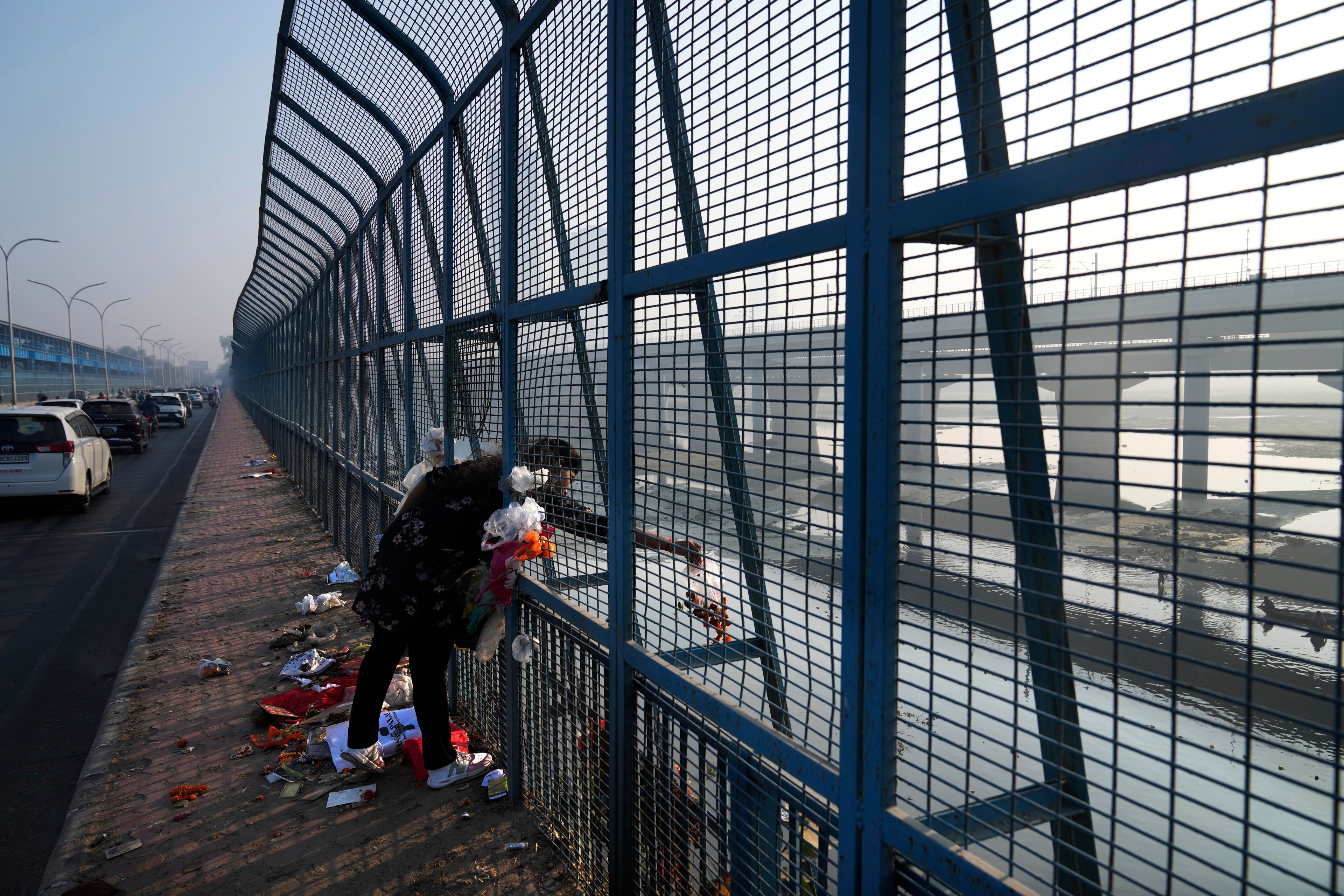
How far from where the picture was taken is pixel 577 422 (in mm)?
3229

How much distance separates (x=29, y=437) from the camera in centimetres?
1238

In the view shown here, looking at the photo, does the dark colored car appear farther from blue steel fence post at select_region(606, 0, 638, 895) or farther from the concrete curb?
blue steel fence post at select_region(606, 0, 638, 895)

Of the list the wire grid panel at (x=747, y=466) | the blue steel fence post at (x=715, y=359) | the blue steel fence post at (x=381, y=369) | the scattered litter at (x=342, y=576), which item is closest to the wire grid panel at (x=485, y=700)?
the wire grid panel at (x=747, y=466)

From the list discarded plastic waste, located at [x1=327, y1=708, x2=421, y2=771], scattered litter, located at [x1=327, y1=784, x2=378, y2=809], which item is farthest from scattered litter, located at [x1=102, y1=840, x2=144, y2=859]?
discarded plastic waste, located at [x1=327, y1=708, x2=421, y2=771]

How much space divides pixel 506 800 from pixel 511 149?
10.3ft

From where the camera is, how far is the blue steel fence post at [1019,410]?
4.74 ft

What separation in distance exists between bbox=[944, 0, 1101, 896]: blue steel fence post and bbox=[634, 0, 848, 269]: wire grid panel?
26 centimetres

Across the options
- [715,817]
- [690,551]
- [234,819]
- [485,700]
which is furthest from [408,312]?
[715,817]

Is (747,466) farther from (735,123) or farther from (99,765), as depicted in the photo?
(99,765)

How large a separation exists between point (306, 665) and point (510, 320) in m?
3.54

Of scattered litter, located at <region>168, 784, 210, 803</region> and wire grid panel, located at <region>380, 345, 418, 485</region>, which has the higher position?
wire grid panel, located at <region>380, 345, 418, 485</region>

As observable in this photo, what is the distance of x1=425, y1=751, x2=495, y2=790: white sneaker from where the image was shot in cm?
409

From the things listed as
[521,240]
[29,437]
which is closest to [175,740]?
[521,240]

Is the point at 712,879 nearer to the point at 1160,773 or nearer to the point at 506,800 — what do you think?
the point at 506,800
